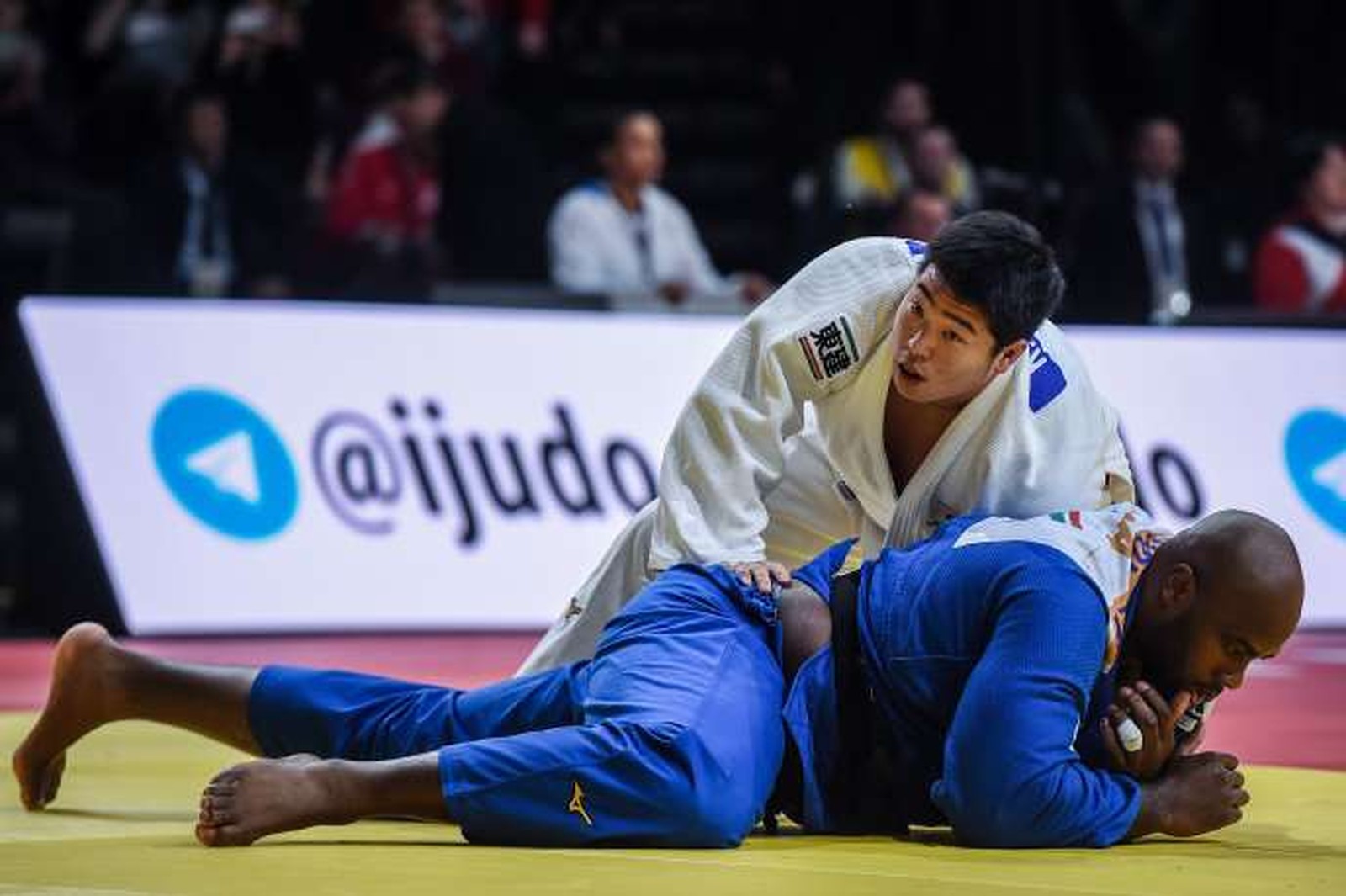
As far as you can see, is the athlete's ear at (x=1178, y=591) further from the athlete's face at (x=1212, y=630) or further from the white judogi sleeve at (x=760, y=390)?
the white judogi sleeve at (x=760, y=390)

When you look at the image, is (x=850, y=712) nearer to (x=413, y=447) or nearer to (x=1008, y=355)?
(x=1008, y=355)

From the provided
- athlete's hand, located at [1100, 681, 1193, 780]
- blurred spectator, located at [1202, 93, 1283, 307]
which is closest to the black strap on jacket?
athlete's hand, located at [1100, 681, 1193, 780]

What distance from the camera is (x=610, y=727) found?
4.11 metres

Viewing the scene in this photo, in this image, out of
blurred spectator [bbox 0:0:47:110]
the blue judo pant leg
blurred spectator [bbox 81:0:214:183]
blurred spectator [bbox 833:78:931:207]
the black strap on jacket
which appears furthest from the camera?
blurred spectator [bbox 81:0:214:183]

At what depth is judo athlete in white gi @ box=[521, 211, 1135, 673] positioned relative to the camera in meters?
4.62

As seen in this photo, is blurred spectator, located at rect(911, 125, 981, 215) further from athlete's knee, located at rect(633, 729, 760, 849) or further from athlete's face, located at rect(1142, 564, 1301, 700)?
athlete's knee, located at rect(633, 729, 760, 849)

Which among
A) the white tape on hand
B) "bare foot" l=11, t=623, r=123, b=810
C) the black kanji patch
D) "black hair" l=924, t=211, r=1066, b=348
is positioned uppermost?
"black hair" l=924, t=211, r=1066, b=348

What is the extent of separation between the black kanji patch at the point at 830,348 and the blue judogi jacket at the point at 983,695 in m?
0.48

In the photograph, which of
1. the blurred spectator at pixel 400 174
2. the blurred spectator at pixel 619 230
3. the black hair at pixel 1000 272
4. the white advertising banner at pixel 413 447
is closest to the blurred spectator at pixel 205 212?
the blurred spectator at pixel 400 174

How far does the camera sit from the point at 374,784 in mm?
4027

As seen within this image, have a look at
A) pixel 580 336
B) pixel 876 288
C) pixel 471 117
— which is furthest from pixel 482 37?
pixel 876 288

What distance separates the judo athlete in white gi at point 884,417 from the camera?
4617mm

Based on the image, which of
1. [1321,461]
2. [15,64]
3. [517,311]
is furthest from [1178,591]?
[15,64]

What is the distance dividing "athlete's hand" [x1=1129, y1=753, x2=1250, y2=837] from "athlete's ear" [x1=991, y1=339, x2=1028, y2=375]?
77cm
